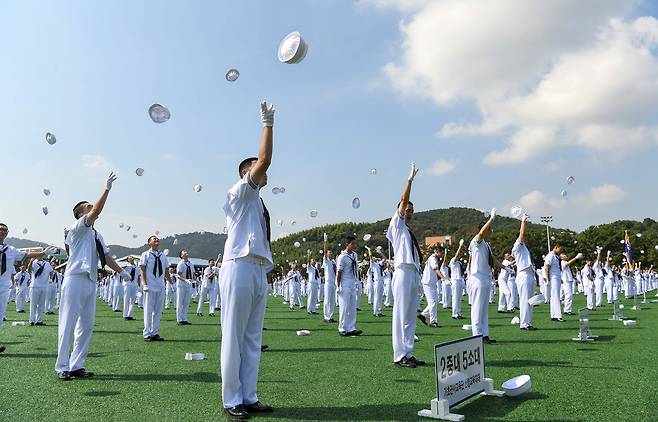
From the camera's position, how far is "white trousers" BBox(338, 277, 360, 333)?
12.8 m

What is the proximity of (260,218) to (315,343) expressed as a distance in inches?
257

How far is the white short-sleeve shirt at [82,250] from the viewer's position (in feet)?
24.0

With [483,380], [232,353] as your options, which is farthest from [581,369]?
[232,353]

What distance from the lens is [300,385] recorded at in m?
6.42

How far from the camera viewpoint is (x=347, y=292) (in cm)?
1327

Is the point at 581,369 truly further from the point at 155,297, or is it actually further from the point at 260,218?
the point at 155,297

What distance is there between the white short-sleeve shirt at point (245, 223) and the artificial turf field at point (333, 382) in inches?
65.2

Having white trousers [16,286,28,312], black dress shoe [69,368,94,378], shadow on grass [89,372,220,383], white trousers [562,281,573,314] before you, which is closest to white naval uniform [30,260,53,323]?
white trousers [16,286,28,312]

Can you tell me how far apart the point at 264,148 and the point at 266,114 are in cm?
39

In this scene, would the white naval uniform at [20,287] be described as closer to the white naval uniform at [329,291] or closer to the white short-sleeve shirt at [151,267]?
the white short-sleeve shirt at [151,267]

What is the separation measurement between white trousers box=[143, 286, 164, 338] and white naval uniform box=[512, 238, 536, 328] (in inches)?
374

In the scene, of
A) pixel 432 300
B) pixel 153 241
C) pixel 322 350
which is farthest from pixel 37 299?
pixel 432 300

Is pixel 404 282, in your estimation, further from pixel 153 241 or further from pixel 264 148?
pixel 153 241

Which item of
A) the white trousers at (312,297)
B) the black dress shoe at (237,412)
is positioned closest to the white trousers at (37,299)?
the white trousers at (312,297)
